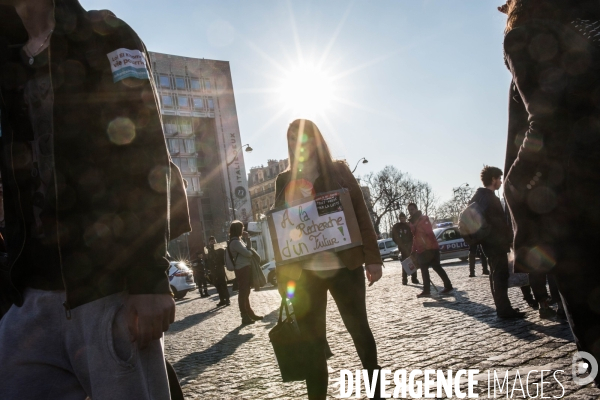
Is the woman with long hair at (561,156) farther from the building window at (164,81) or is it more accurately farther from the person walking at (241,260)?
the building window at (164,81)

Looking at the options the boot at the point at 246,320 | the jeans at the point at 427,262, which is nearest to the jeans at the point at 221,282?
the boot at the point at 246,320

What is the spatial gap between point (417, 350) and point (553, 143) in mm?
4269

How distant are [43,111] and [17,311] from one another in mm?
612

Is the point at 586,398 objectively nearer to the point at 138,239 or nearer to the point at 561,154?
the point at 561,154

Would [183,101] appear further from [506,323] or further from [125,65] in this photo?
[125,65]

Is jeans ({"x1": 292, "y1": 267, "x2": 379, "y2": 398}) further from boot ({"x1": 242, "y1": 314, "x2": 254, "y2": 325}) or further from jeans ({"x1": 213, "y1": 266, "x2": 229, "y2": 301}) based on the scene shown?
jeans ({"x1": 213, "y1": 266, "x2": 229, "y2": 301})

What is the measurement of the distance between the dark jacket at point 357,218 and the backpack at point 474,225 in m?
3.60

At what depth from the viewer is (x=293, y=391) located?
4.68 m

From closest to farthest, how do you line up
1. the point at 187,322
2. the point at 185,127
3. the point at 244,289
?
the point at 244,289 → the point at 187,322 → the point at 185,127

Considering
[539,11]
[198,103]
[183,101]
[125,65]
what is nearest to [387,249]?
[539,11]

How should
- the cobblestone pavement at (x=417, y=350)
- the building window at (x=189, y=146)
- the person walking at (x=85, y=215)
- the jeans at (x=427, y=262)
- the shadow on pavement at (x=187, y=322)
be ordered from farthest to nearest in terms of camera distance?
the building window at (x=189, y=146)
the shadow on pavement at (x=187, y=322)
the jeans at (x=427, y=262)
the cobblestone pavement at (x=417, y=350)
the person walking at (x=85, y=215)

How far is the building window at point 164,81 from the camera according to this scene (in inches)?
2884

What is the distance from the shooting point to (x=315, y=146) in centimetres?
396

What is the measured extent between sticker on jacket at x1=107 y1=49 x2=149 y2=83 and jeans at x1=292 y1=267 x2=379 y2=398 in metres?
2.18
